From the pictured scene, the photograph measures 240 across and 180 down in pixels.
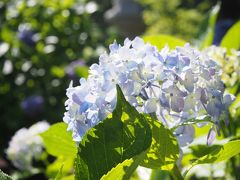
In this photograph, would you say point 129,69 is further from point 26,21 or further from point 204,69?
point 26,21

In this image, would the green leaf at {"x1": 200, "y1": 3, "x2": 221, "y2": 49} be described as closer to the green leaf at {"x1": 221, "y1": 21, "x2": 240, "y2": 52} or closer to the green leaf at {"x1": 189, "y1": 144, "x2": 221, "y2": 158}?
the green leaf at {"x1": 221, "y1": 21, "x2": 240, "y2": 52}

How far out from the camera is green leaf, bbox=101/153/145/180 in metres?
0.81

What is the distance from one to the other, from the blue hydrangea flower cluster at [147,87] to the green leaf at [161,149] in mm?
35

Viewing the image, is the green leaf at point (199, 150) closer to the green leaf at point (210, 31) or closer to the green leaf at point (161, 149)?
the green leaf at point (161, 149)

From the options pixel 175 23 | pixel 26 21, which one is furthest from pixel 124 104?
pixel 175 23

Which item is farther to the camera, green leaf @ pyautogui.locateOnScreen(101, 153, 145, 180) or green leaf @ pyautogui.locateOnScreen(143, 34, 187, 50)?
green leaf @ pyautogui.locateOnScreen(143, 34, 187, 50)

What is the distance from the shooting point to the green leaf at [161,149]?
911mm

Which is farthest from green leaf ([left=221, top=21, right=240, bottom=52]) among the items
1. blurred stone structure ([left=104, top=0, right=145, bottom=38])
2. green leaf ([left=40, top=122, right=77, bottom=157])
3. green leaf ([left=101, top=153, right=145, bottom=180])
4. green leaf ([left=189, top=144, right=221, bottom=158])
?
blurred stone structure ([left=104, top=0, right=145, bottom=38])

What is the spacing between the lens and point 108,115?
0.87 metres

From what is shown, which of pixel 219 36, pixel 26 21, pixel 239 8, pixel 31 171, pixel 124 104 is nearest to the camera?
pixel 124 104

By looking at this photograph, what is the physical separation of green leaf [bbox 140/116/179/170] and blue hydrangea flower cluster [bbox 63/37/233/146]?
0.11ft

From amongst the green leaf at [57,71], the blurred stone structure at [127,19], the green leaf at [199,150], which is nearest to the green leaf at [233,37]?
the green leaf at [199,150]

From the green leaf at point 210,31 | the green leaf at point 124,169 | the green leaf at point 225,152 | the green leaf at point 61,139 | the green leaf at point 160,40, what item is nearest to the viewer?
the green leaf at point 124,169

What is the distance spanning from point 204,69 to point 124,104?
8.1 inches
